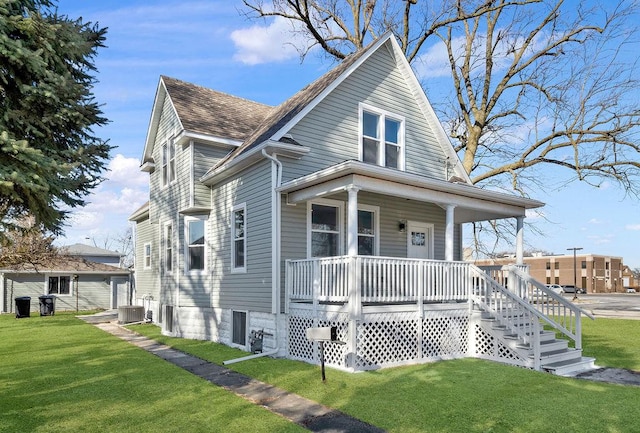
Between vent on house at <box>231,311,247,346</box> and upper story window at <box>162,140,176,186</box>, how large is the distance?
5.47 m

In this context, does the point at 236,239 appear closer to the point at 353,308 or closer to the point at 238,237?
the point at 238,237

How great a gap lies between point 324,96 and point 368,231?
368 cm

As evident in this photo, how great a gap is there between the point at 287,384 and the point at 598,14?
2051 centimetres

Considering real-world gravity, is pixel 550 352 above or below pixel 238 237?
below

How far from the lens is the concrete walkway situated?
5.70 metres

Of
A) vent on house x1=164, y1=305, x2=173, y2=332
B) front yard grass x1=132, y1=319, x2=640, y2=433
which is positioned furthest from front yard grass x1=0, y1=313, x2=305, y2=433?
vent on house x1=164, y1=305, x2=173, y2=332

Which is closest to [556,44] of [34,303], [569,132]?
[569,132]

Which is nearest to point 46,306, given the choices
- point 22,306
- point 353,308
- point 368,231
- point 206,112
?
point 22,306

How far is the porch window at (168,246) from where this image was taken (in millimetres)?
15102

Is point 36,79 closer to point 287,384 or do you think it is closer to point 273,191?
point 273,191

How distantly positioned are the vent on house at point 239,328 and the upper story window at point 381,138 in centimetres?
523

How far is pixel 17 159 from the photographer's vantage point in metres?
6.97

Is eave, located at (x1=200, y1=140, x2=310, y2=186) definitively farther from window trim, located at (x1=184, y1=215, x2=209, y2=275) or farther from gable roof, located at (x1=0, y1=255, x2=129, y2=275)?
gable roof, located at (x1=0, y1=255, x2=129, y2=275)

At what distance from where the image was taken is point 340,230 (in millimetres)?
11500
